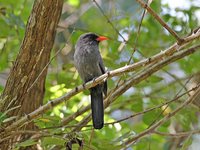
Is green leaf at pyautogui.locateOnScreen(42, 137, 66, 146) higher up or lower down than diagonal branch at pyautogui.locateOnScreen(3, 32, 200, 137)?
lower down

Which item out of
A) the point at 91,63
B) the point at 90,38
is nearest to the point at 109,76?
the point at 91,63

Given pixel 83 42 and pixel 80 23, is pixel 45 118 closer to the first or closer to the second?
pixel 83 42

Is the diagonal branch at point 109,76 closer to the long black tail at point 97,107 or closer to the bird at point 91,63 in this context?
the long black tail at point 97,107

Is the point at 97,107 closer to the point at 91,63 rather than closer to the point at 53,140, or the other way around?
the point at 91,63

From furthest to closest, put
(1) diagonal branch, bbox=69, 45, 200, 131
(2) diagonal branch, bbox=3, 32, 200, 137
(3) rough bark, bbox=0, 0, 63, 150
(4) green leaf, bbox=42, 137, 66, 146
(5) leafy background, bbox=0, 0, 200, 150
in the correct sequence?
(5) leafy background, bbox=0, 0, 200, 150 < (1) diagonal branch, bbox=69, 45, 200, 131 < (3) rough bark, bbox=0, 0, 63, 150 < (4) green leaf, bbox=42, 137, 66, 146 < (2) diagonal branch, bbox=3, 32, 200, 137

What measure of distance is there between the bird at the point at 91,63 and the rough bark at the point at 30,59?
0.63 m

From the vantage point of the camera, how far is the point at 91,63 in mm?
4703

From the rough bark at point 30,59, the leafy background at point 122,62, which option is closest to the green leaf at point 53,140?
the leafy background at point 122,62

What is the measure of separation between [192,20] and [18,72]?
189 centimetres

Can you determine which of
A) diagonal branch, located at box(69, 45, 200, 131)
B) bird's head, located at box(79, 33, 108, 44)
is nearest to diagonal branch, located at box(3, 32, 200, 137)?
diagonal branch, located at box(69, 45, 200, 131)

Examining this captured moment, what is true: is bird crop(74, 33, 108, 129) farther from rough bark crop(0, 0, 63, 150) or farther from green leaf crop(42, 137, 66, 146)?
green leaf crop(42, 137, 66, 146)

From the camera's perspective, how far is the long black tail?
3.98 metres

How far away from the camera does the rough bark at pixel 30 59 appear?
3.73m

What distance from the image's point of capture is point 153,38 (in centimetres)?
561
